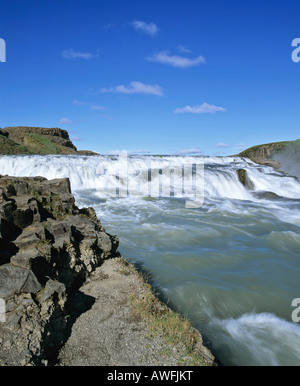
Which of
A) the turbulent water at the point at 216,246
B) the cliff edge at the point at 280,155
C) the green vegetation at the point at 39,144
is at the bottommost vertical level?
the turbulent water at the point at 216,246

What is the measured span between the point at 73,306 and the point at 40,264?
79cm

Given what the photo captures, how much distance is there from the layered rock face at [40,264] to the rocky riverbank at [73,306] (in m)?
0.01

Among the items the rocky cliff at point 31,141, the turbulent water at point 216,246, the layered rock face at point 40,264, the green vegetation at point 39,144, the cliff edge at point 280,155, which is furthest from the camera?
the green vegetation at point 39,144

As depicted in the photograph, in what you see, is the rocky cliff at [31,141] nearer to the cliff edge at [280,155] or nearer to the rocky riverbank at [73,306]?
the cliff edge at [280,155]

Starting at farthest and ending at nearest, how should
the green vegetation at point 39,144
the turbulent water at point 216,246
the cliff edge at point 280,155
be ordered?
1. the green vegetation at point 39,144
2. the cliff edge at point 280,155
3. the turbulent water at point 216,246

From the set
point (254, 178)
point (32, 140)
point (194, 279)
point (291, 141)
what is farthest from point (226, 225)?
point (32, 140)

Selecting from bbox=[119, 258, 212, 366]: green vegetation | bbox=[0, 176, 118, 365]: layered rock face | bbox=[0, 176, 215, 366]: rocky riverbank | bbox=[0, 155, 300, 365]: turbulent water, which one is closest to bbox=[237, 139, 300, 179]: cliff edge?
bbox=[0, 155, 300, 365]: turbulent water

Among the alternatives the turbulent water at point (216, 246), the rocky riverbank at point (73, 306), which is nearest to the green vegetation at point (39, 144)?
the turbulent water at point (216, 246)

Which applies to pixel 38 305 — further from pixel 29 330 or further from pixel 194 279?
pixel 194 279

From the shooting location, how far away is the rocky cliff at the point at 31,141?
42.9m

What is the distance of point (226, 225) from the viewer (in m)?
12.1

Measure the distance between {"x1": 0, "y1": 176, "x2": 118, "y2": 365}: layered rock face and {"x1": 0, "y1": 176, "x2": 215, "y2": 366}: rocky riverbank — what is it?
1 cm

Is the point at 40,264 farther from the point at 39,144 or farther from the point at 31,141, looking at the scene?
the point at 31,141

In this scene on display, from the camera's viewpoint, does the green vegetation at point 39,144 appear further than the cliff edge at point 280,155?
Yes
